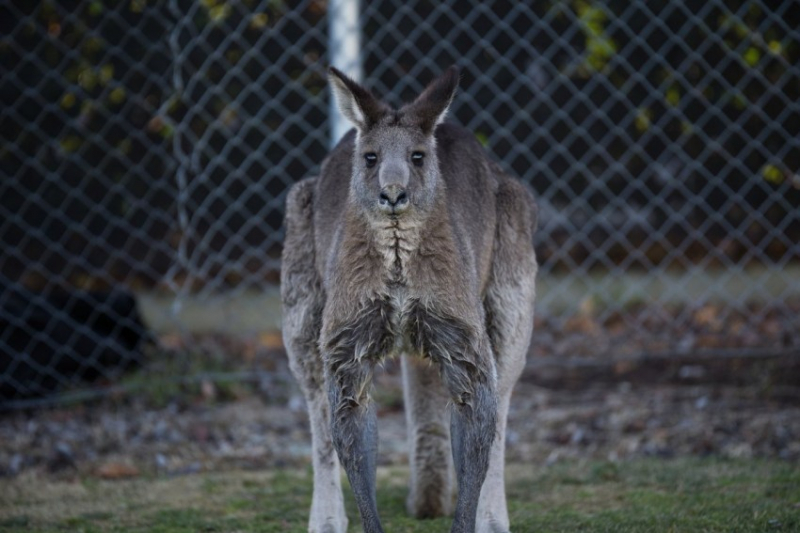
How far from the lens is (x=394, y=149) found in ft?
10.5

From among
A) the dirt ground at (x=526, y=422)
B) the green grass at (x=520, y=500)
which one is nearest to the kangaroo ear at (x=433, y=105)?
the green grass at (x=520, y=500)

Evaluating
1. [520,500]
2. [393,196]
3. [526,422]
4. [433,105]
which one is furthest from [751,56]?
[393,196]

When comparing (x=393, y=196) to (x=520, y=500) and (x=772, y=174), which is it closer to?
(x=520, y=500)

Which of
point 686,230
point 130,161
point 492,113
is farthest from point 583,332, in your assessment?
point 130,161

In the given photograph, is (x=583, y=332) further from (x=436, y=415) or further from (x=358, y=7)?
(x=436, y=415)

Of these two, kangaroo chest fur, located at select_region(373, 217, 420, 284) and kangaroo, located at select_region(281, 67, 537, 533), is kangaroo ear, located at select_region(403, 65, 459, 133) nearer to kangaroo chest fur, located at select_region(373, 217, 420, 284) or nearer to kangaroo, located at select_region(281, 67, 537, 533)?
kangaroo, located at select_region(281, 67, 537, 533)

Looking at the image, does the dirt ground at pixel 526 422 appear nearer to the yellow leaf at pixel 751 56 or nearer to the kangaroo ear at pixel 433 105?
the yellow leaf at pixel 751 56

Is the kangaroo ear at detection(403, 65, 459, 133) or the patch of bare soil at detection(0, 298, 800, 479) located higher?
the kangaroo ear at detection(403, 65, 459, 133)

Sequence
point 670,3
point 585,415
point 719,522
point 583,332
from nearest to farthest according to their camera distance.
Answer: point 719,522, point 585,415, point 670,3, point 583,332

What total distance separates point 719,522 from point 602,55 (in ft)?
12.0

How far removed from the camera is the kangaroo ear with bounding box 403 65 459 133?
130 inches

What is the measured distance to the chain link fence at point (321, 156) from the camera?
6.08 meters

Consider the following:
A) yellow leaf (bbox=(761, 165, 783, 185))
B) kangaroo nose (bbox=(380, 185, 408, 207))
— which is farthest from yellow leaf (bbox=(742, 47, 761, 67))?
kangaroo nose (bbox=(380, 185, 408, 207))

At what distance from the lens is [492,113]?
6562mm
